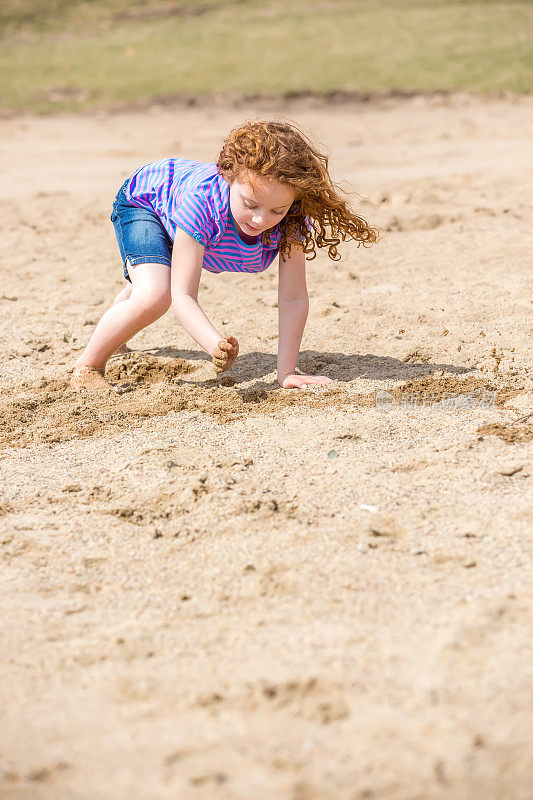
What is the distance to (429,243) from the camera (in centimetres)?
465

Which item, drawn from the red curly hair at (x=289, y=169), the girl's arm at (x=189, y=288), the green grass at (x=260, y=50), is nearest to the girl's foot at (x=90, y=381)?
the girl's arm at (x=189, y=288)

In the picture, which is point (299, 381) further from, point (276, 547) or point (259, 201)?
point (276, 547)

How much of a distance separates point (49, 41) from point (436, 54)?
5.87 m

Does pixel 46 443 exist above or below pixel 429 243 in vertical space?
below

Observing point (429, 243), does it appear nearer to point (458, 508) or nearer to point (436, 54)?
point (458, 508)

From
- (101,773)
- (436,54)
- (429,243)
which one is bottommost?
(101,773)

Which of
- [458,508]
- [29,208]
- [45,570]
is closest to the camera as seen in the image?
[45,570]

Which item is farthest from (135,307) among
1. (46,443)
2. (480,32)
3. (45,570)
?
(480,32)

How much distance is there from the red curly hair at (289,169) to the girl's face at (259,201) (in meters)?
0.02

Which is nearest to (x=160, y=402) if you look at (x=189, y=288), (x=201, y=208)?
(x=189, y=288)

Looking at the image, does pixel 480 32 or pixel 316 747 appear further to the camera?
pixel 480 32

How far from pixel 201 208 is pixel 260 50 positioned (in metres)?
8.61

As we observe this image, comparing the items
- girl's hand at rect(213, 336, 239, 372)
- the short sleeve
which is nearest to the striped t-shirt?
the short sleeve

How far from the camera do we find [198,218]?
288cm
